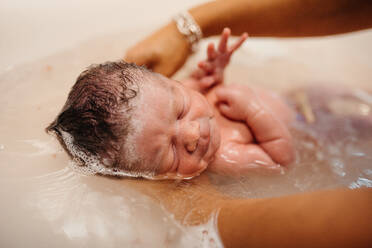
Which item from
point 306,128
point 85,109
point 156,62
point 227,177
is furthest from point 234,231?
point 306,128

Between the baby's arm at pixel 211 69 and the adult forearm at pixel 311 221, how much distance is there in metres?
0.62

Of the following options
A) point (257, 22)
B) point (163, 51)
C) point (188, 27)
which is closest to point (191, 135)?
point (163, 51)

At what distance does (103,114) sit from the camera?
0.79 metres

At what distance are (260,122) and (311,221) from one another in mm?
565

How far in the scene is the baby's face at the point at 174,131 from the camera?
0.84 m

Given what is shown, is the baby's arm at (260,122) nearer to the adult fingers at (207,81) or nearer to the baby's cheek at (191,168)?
the adult fingers at (207,81)

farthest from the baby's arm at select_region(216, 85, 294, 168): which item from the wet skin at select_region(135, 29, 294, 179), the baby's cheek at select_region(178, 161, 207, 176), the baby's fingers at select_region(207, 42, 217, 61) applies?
the baby's cheek at select_region(178, 161, 207, 176)

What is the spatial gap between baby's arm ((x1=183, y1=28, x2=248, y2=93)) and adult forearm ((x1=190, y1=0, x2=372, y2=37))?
0.11 metres

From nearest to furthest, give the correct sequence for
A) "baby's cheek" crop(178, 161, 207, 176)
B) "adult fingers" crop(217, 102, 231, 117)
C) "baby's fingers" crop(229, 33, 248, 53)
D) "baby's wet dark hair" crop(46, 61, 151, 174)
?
"baby's wet dark hair" crop(46, 61, 151, 174) < "baby's cheek" crop(178, 161, 207, 176) < "baby's fingers" crop(229, 33, 248, 53) < "adult fingers" crop(217, 102, 231, 117)

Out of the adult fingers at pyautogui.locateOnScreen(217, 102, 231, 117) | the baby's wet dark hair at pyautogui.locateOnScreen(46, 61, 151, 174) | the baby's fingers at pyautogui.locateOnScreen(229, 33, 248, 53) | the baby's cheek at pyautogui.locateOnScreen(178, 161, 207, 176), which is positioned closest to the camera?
the baby's wet dark hair at pyautogui.locateOnScreen(46, 61, 151, 174)

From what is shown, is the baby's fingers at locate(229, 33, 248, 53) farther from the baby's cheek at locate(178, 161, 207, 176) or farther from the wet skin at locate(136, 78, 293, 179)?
the baby's cheek at locate(178, 161, 207, 176)

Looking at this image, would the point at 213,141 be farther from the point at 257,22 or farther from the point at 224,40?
the point at 257,22

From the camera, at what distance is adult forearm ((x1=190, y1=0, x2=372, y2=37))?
1.07m

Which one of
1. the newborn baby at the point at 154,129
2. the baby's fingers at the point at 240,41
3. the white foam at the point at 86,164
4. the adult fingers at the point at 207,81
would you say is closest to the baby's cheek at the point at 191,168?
the newborn baby at the point at 154,129
